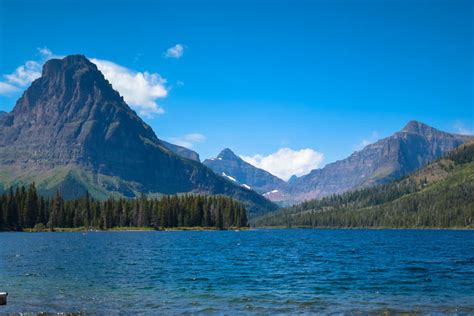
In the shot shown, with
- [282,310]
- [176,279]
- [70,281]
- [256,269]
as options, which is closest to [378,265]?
[256,269]

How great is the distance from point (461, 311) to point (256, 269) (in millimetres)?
35910

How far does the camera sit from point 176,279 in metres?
60.2

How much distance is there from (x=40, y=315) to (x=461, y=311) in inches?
1339

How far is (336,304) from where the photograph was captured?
4338cm

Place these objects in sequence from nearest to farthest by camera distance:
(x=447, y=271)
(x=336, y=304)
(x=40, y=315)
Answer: (x=40, y=315) < (x=336, y=304) < (x=447, y=271)

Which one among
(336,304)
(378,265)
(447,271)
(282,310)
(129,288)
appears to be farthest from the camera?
(378,265)

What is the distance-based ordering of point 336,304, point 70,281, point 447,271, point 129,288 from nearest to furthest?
point 336,304 → point 129,288 → point 70,281 → point 447,271

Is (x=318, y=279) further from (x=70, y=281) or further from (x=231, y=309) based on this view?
(x=70, y=281)

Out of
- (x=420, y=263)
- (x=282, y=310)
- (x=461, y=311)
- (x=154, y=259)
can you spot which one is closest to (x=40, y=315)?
(x=282, y=310)

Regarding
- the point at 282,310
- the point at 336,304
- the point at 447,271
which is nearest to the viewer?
the point at 282,310

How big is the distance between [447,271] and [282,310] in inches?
1521

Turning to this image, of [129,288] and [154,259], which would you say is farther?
[154,259]

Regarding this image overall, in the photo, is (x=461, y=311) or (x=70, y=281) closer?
(x=461, y=311)

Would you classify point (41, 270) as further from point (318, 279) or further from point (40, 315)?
point (318, 279)
